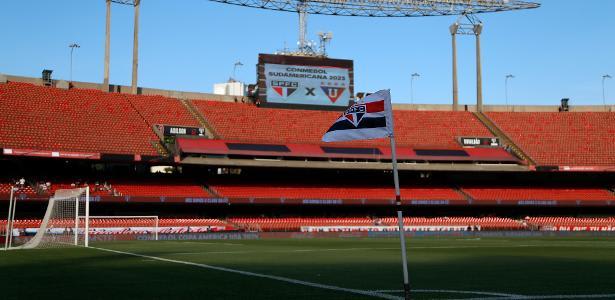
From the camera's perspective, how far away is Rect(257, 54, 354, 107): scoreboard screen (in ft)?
237

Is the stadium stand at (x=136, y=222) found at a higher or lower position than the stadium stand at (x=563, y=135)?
lower

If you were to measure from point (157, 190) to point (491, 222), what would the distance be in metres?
27.8

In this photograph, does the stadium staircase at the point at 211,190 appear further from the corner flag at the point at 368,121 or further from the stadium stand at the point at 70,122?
the corner flag at the point at 368,121

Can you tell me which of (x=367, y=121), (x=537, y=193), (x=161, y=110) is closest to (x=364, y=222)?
(x=537, y=193)

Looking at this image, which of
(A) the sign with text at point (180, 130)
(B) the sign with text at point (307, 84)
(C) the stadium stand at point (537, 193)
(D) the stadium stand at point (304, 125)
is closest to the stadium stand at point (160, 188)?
(A) the sign with text at point (180, 130)

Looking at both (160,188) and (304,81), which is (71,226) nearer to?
(160,188)

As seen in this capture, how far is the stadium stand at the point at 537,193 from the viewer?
6831 cm

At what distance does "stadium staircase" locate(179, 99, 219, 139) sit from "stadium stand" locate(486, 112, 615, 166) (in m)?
30.0

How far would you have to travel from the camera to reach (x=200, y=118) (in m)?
70.9

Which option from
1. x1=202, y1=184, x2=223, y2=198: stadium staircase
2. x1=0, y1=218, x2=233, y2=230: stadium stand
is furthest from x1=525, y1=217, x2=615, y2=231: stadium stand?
x1=202, y1=184, x2=223, y2=198: stadium staircase

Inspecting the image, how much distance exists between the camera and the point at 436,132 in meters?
74.9

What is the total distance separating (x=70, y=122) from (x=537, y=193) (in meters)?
41.8

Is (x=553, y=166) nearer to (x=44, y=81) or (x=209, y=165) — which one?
(x=209, y=165)

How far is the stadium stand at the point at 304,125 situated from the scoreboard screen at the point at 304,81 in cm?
169
